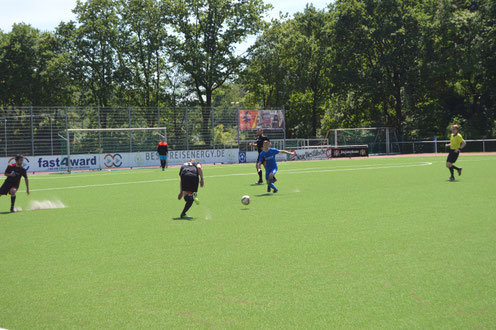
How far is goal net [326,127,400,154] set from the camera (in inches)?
2055

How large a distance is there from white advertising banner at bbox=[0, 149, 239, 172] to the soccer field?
2238cm

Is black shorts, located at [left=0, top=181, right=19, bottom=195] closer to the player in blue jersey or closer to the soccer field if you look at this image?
the soccer field

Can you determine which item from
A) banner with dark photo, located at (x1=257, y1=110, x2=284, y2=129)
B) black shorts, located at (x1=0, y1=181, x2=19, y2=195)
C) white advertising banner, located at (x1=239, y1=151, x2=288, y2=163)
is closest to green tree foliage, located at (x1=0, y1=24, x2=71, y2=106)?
banner with dark photo, located at (x1=257, y1=110, x2=284, y2=129)

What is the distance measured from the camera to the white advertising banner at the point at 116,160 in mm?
33719

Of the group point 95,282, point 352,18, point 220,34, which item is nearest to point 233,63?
point 220,34

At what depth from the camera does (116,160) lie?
120 feet

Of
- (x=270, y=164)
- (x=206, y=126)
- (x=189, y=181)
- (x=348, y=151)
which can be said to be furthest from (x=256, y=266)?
(x=348, y=151)

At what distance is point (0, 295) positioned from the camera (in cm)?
566

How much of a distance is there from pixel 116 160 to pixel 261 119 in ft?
48.3

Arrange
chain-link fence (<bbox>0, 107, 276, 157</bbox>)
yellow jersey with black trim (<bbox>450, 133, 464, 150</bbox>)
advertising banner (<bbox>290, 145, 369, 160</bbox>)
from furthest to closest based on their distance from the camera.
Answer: advertising banner (<bbox>290, 145, 369, 160</bbox>)
chain-link fence (<bbox>0, 107, 276, 157</bbox>)
yellow jersey with black trim (<bbox>450, 133, 464, 150</bbox>)

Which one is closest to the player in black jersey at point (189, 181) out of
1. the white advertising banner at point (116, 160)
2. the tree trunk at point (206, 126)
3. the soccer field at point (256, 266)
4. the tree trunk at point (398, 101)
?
the soccer field at point (256, 266)

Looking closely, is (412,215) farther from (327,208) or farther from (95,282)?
(95,282)

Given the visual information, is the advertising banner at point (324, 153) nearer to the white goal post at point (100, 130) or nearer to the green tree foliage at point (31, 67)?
the white goal post at point (100, 130)

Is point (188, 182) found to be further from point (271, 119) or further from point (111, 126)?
Result: point (271, 119)
